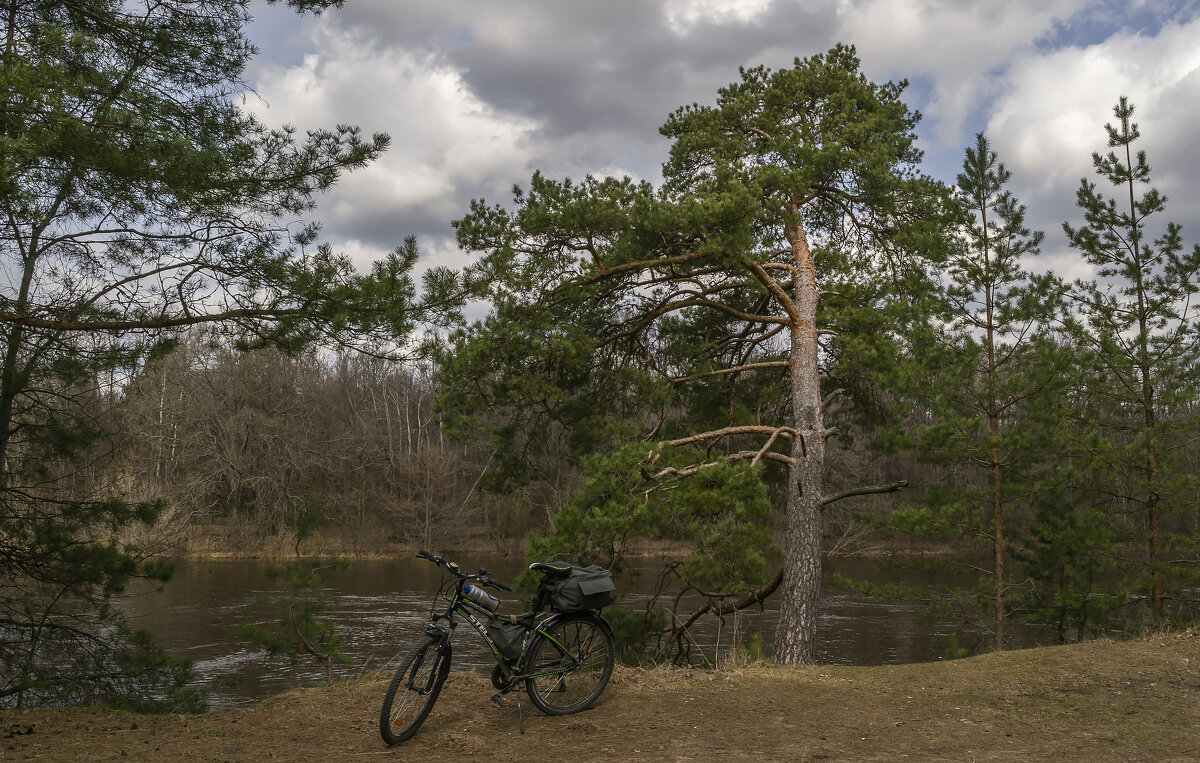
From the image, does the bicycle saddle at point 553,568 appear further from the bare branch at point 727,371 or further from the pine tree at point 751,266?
the bare branch at point 727,371

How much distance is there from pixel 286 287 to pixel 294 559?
84.1 feet

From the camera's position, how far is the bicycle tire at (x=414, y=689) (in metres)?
4.36

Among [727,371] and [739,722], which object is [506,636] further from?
[727,371]

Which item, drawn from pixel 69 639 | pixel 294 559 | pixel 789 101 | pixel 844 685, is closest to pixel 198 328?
pixel 69 639

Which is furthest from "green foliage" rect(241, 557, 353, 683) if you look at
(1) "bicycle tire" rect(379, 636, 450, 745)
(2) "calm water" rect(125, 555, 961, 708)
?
(1) "bicycle tire" rect(379, 636, 450, 745)

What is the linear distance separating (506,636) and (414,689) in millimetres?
595

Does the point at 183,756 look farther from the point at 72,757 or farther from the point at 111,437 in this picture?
the point at 111,437

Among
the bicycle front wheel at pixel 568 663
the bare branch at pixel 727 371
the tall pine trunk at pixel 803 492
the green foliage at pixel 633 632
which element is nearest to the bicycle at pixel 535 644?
the bicycle front wheel at pixel 568 663

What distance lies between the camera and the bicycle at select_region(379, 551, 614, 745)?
14.7ft

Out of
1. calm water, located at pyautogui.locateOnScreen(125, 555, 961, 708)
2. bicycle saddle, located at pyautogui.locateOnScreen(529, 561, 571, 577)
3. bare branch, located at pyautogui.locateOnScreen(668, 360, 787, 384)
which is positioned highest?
bare branch, located at pyautogui.locateOnScreen(668, 360, 787, 384)

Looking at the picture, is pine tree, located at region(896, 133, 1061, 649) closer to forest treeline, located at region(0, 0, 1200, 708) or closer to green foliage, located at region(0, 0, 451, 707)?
forest treeline, located at region(0, 0, 1200, 708)

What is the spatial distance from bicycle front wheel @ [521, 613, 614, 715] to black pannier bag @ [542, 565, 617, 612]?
15 cm

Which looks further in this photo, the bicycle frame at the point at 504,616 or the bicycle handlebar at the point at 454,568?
the bicycle frame at the point at 504,616

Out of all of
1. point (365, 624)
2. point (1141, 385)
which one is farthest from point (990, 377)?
point (365, 624)
